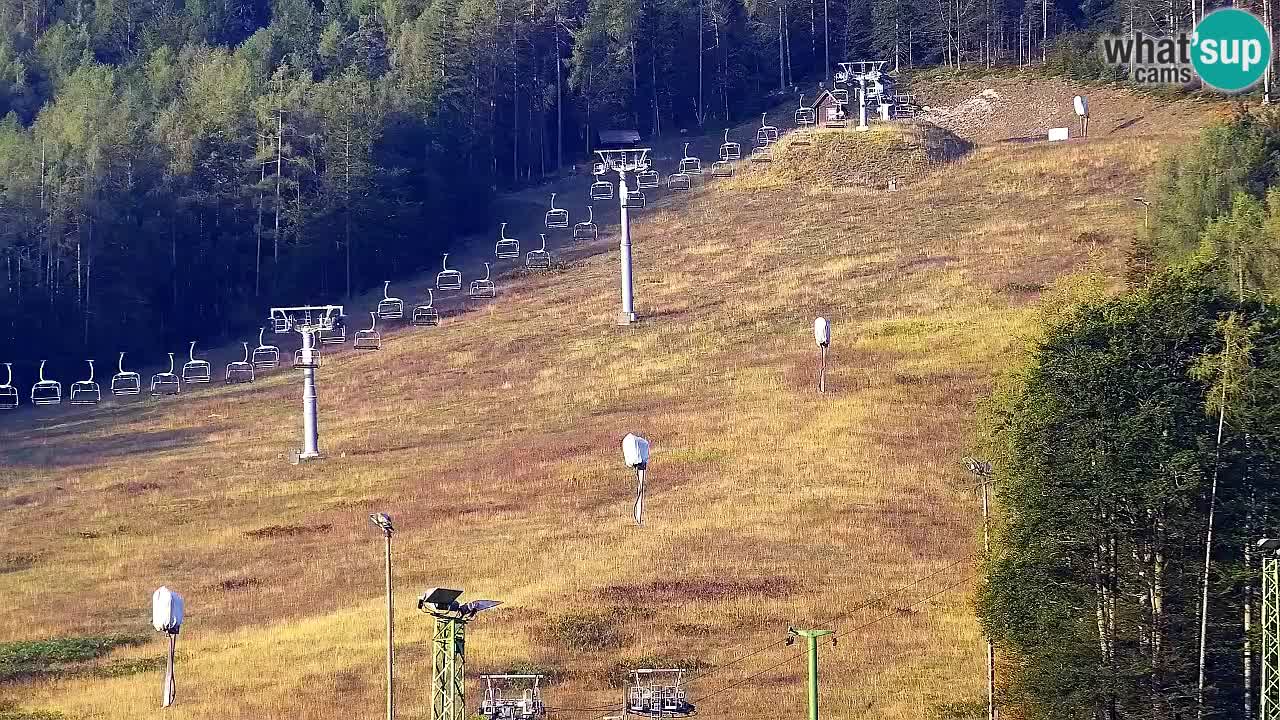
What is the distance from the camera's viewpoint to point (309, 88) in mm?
111312

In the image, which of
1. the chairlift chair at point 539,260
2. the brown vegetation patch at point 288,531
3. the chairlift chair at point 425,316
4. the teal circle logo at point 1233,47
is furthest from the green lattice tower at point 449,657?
the chairlift chair at point 539,260

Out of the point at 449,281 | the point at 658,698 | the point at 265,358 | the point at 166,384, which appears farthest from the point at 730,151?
the point at 658,698

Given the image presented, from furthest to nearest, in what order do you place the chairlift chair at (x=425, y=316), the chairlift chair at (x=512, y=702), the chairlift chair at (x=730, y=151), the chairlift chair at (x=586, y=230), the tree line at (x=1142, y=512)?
the chairlift chair at (x=730, y=151) < the chairlift chair at (x=586, y=230) < the chairlift chair at (x=425, y=316) < the tree line at (x=1142, y=512) < the chairlift chair at (x=512, y=702)

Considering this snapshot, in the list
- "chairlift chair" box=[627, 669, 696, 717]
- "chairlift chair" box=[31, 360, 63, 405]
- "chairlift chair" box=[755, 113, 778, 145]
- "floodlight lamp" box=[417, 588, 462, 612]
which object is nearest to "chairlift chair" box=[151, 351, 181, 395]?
"chairlift chair" box=[31, 360, 63, 405]

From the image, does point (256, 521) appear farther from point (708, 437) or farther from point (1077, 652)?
point (1077, 652)

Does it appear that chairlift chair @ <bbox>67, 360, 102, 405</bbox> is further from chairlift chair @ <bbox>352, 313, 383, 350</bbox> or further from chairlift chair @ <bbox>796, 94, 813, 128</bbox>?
chairlift chair @ <bbox>796, 94, 813, 128</bbox>

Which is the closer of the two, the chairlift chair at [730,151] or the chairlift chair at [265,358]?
the chairlift chair at [265,358]

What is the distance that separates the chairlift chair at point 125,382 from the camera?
8731 centimetres

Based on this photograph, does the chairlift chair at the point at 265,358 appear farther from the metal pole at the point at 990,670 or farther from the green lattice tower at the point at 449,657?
the green lattice tower at the point at 449,657

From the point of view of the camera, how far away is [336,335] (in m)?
92.4

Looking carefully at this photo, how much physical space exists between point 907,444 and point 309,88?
59.0 metres

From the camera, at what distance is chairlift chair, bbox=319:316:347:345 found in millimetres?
91062

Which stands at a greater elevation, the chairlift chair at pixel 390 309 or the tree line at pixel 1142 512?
the chairlift chair at pixel 390 309

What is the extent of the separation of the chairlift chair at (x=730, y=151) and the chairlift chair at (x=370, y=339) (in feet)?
106
